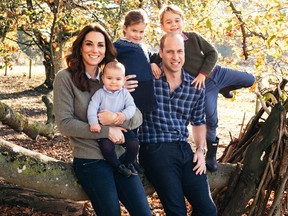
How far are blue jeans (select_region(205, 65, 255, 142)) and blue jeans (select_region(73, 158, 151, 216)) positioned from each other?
3.58 ft

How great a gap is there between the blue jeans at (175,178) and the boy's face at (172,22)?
0.94 metres

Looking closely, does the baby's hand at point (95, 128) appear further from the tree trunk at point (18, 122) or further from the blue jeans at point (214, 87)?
the tree trunk at point (18, 122)

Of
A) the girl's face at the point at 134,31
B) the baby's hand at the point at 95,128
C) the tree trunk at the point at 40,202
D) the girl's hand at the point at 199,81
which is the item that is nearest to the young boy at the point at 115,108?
the baby's hand at the point at 95,128

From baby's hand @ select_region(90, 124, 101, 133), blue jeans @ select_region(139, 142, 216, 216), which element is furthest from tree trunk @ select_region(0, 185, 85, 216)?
baby's hand @ select_region(90, 124, 101, 133)

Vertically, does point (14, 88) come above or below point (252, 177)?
below

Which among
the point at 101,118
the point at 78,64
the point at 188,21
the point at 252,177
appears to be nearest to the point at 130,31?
the point at 78,64

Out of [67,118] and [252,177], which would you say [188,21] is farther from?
[67,118]

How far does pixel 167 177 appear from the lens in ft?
10.2

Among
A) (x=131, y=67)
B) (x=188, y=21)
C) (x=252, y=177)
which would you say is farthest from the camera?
(x=188, y=21)

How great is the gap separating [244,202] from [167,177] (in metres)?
0.87

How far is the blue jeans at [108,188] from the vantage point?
9.22ft

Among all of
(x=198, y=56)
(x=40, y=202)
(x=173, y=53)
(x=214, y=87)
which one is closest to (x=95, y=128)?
(x=173, y=53)

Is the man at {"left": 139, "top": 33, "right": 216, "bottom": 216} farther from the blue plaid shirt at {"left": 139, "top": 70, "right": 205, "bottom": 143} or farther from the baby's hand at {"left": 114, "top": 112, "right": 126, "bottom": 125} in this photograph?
the baby's hand at {"left": 114, "top": 112, "right": 126, "bottom": 125}

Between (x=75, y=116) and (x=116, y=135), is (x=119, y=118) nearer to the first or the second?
(x=116, y=135)
